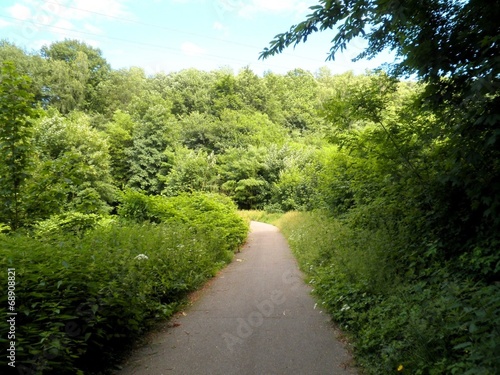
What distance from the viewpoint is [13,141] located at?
16.5ft

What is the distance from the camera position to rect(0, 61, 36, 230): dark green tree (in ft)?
16.4

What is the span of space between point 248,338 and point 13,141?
16.3 feet

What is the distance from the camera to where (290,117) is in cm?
5262

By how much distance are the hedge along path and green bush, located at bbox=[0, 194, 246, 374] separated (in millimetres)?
460

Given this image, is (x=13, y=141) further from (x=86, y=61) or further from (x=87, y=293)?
(x=86, y=61)

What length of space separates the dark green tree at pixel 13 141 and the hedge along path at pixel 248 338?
3.29 m

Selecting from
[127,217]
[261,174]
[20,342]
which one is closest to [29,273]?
[20,342]

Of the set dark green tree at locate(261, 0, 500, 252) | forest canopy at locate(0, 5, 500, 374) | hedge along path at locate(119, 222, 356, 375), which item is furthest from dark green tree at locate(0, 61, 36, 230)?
dark green tree at locate(261, 0, 500, 252)

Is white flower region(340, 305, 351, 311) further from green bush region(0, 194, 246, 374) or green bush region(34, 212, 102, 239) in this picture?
green bush region(34, 212, 102, 239)

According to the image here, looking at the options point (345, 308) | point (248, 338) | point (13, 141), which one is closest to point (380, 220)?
point (345, 308)

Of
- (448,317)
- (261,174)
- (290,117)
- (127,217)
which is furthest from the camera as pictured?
(290,117)

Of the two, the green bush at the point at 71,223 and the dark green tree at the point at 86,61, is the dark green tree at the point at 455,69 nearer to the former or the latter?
the green bush at the point at 71,223

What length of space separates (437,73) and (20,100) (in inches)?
253

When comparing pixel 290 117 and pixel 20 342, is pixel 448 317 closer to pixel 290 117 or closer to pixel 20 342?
pixel 20 342
